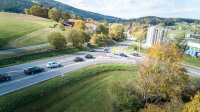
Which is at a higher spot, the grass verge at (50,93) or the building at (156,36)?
the building at (156,36)

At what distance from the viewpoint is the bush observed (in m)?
18.6

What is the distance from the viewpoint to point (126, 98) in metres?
19.8

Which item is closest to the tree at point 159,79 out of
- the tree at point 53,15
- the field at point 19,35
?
the field at point 19,35

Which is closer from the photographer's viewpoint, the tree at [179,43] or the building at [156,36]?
the tree at [179,43]

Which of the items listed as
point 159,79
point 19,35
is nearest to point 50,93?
point 159,79

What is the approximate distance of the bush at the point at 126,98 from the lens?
18598 mm

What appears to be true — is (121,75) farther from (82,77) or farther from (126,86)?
(82,77)

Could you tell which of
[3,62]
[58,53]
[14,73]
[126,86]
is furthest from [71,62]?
[126,86]

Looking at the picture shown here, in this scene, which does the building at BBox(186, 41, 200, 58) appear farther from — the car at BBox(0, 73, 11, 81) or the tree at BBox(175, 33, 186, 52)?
the car at BBox(0, 73, 11, 81)

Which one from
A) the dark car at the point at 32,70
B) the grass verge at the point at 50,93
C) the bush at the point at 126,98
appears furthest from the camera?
the dark car at the point at 32,70

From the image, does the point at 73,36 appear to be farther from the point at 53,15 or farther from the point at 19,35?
the point at 53,15

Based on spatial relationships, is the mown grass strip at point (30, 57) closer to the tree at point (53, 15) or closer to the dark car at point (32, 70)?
the dark car at point (32, 70)

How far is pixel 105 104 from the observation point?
20109 mm

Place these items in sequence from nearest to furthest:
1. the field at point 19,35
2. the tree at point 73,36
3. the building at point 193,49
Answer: the field at point 19,35, the tree at point 73,36, the building at point 193,49
